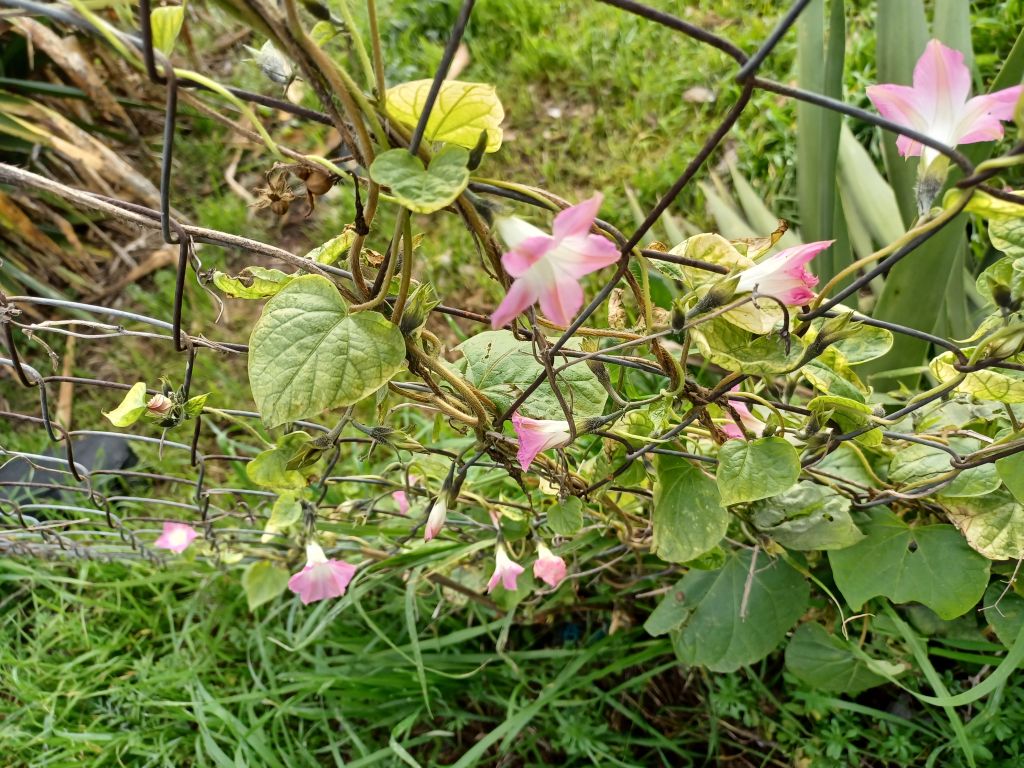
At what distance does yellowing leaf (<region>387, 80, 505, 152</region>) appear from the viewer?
50 cm

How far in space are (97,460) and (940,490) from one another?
1.65 metres

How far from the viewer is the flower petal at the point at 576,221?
1.46 ft

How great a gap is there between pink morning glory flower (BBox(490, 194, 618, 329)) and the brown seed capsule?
0.43 ft

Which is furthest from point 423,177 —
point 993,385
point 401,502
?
point 401,502

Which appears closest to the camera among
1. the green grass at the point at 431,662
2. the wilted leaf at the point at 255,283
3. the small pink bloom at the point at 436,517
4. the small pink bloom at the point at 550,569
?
the wilted leaf at the point at 255,283

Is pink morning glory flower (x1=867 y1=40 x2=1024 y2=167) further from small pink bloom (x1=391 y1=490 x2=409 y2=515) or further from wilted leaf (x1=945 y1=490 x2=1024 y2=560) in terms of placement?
small pink bloom (x1=391 y1=490 x2=409 y2=515)

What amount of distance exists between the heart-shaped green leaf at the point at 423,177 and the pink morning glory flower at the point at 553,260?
1.7 inches

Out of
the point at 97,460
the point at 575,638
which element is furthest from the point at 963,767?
the point at 97,460

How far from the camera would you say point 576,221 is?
454mm

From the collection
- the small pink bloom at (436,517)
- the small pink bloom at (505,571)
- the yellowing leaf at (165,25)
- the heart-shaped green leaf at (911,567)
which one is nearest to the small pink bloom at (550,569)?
the small pink bloom at (505,571)

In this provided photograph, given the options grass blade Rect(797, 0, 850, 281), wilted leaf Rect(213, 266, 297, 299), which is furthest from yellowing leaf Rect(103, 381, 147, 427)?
grass blade Rect(797, 0, 850, 281)

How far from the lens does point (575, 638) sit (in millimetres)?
1298

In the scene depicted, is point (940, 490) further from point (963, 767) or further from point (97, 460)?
point (97, 460)

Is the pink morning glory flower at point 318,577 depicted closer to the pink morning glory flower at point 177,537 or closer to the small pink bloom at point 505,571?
the small pink bloom at point 505,571
